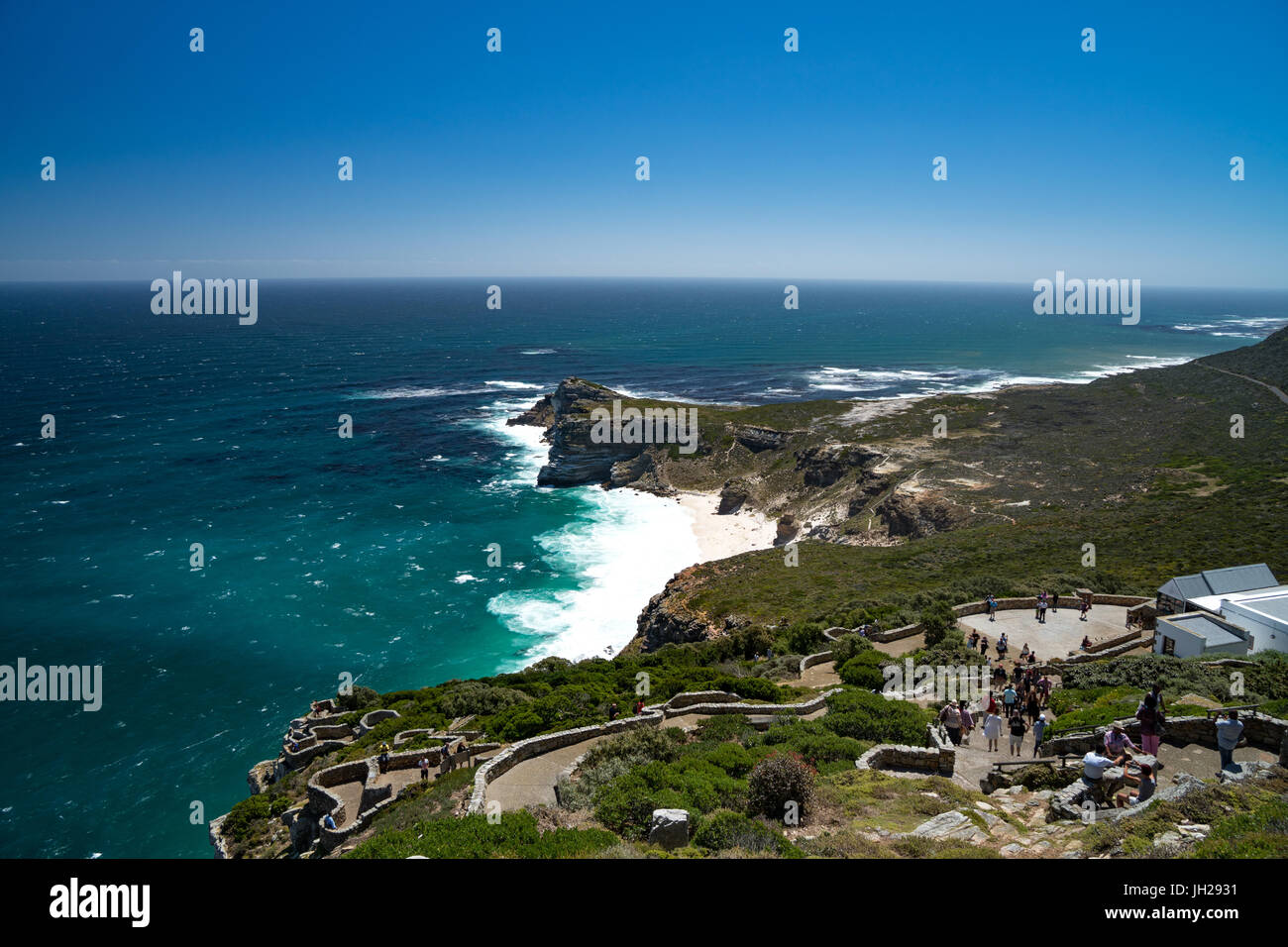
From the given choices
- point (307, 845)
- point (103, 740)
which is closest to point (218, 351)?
point (103, 740)

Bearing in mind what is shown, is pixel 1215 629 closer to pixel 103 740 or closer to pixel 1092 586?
pixel 1092 586

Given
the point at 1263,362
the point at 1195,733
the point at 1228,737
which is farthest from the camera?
the point at 1263,362

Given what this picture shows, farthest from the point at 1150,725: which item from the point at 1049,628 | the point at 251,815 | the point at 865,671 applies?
the point at 251,815

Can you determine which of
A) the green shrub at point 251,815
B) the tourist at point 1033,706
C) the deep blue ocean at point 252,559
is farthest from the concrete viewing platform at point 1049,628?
the green shrub at point 251,815

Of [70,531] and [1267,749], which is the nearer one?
[1267,749]

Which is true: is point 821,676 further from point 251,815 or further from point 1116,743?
point 251,815
